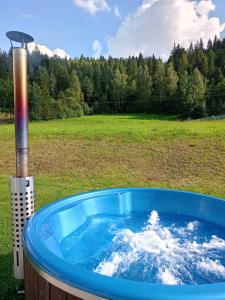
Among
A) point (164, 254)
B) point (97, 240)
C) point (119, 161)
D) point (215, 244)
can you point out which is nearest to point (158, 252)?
point (164, 254)

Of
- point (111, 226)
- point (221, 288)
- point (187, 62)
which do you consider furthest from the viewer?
point (187, 62)

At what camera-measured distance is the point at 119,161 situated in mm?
8961

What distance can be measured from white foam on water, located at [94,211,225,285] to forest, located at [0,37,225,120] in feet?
95.4

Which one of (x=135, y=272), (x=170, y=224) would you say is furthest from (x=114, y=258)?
(x=170, y=224)

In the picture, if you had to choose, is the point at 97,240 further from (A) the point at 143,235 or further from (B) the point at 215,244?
(B) the point at 215,244

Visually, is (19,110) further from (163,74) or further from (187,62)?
(187,62)

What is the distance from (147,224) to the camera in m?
4.59

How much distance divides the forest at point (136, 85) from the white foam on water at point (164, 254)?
95.4 ft

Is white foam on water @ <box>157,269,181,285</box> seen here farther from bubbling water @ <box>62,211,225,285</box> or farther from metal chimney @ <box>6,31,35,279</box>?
metal chimney @ <box>6,31,35,279</box>

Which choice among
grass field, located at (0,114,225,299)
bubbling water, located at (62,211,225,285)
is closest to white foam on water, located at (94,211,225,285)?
bubbling water, located at (62,211,225,285)

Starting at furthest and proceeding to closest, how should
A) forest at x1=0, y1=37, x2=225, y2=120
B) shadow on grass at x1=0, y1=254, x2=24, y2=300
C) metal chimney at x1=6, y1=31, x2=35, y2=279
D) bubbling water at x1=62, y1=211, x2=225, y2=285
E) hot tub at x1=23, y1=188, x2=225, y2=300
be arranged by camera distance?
forest at x1=0, y1=37, x2=225, y2=120 → bubbling water at x1=62, y1=211, x2=225, y2=285 → shadow on grass at x1=0, y1=254, x2=24, y2=300 → metal chimney at x1=6, y1=31, x2=35, y2=279 → hot tub at x1=23, y1=188, x2=225, y2=300

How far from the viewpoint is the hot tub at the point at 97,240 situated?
1863mm

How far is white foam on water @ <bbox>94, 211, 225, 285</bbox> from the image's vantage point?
3150 millimetres

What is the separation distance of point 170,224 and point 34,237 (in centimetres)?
245
